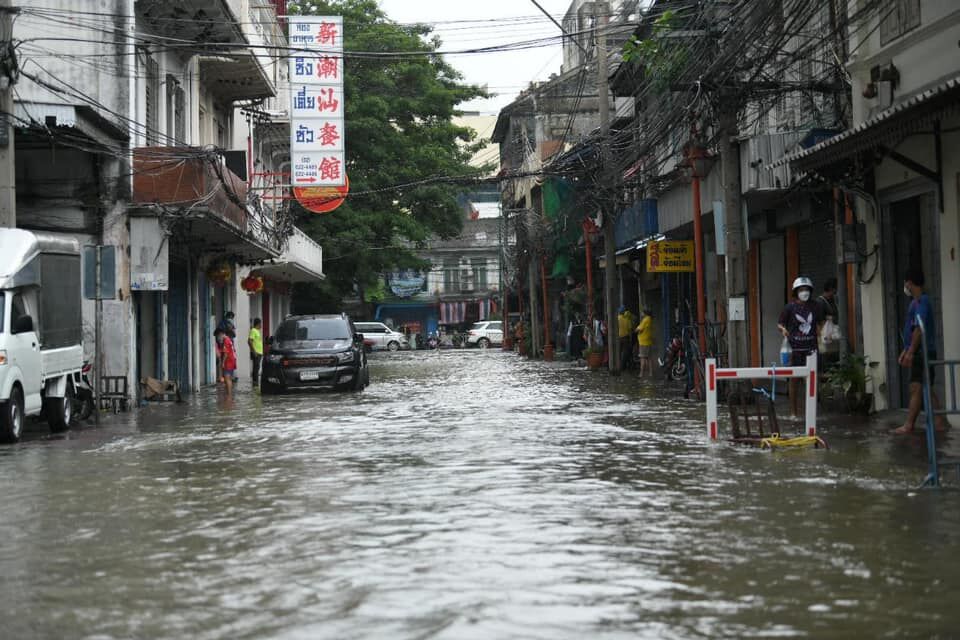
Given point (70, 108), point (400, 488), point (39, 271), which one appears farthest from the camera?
point (70, 108)

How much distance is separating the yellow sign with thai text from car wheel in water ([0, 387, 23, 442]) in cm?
1527

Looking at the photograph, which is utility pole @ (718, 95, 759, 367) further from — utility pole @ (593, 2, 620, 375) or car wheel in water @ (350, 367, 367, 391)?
utility pole @ (593, 2, 620, 375)

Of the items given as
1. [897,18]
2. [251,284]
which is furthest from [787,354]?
[251,284]

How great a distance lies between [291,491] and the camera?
10.9 m

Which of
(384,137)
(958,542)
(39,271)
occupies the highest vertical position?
(384,137)

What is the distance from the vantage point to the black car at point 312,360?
1065 inches

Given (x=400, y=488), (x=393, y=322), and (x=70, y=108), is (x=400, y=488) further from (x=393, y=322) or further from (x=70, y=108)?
(x=393, y=322)

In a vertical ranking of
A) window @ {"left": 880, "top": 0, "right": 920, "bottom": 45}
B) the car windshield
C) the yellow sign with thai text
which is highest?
window @ {"left": 880, "top": 0, "right": 920, "bottom": 45}

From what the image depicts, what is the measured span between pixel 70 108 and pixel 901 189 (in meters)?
13.5

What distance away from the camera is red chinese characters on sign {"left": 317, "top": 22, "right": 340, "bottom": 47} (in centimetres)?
3344

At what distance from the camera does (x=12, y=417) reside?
16609mm

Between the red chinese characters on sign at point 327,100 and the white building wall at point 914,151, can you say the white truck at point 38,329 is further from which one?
the red chinese characters on sign at point 327,100

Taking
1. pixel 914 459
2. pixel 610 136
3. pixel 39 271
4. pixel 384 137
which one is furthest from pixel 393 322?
pixel 914 459

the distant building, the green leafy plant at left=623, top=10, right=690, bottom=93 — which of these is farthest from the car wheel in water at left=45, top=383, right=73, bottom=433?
the distant building
